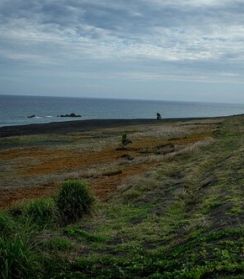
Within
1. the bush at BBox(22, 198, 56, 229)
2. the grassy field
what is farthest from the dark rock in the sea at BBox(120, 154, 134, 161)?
the bush at BBox(22, 198, 56, 229)

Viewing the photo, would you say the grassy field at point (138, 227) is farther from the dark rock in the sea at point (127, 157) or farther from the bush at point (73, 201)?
the dark rock in the sea at point (127, 157)

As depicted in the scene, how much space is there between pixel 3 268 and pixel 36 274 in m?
0.85

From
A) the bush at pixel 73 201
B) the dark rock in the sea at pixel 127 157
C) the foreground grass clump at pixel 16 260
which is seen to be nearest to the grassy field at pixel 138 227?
the foreground grass clump at pixel 16 260

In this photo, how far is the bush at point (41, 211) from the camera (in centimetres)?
1722

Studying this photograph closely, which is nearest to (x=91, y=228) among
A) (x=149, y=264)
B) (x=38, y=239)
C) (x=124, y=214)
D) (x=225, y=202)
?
(x=124, y=214)

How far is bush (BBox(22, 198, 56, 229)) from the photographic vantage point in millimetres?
17219

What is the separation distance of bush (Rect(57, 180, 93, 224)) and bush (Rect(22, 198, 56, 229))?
0.65 meters

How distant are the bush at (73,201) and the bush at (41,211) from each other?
2.14ft

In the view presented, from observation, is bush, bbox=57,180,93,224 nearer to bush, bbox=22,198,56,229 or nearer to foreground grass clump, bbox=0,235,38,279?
bush, bbox=22,198,56,229

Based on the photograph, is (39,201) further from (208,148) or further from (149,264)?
(208,148)

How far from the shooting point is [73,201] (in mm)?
19156

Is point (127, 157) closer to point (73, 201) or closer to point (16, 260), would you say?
point (73, 201)

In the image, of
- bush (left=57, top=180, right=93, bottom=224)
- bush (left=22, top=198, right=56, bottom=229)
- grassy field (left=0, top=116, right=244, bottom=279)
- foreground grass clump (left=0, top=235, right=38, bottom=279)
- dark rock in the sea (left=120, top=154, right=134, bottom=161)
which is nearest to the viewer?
foreground grass clump (left=0, top=235, right=38, bottom=279)

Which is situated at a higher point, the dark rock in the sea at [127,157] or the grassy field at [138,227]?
the grassy field at [138,227]
